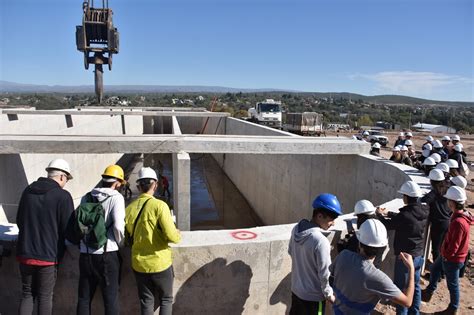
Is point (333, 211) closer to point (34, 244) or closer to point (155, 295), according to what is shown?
point (155, 295)

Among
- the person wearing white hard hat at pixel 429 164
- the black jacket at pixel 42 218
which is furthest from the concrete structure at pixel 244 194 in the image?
the black jacket at pixel 42 218

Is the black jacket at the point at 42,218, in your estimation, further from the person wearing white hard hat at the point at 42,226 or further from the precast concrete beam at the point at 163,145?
the precast concrete beam at the point at 163,145

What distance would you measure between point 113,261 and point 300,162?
8377mm

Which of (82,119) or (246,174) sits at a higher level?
(82,119)

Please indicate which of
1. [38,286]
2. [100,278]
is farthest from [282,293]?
[38,286]

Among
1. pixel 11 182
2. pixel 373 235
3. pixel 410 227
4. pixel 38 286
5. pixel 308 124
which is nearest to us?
pixel 373 235

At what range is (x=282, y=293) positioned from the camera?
3.93 metres

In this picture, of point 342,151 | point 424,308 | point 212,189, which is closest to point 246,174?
point 212,189

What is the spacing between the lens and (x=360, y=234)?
254cm

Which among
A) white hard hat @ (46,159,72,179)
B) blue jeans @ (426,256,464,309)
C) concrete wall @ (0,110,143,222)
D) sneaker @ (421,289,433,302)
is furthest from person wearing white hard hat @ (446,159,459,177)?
concrete wall @ (0,110,143,222)

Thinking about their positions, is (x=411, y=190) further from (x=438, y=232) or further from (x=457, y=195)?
(x=438, y=232)

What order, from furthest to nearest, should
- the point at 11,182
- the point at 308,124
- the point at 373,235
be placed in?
the point at 308,124 → the point at 11,182 → the point at 373,235

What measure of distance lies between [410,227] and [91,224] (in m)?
3.04

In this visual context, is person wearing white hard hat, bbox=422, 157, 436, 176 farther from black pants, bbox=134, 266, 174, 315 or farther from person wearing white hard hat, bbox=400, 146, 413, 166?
black pants, bbox=134, 266, 174, 315
